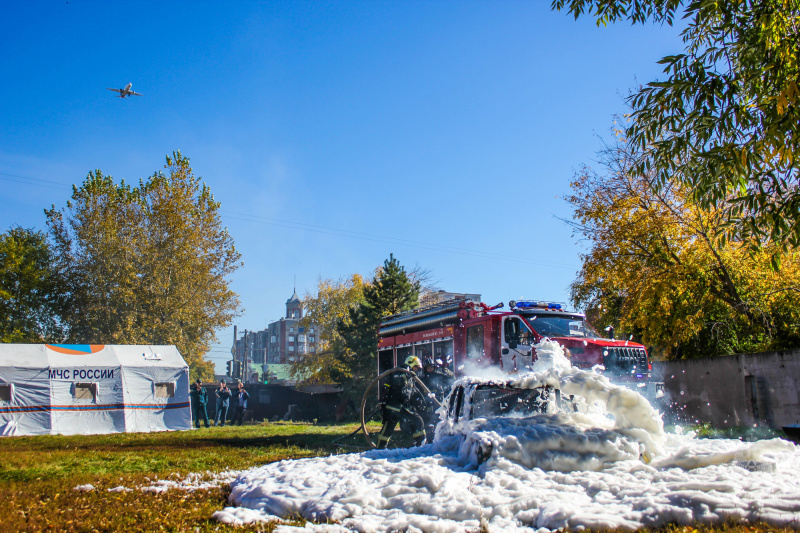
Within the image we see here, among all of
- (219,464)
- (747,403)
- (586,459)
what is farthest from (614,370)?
(219,464)

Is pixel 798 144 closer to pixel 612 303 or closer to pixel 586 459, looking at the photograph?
pixel 586 459

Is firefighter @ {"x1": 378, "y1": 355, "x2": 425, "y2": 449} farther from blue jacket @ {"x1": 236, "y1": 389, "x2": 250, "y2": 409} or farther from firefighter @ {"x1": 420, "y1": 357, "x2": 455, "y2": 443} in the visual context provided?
blue jacket @ {"x1": 236, "y1": 389, "x2": 250, "y2": 409}

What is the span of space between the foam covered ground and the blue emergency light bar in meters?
5.86

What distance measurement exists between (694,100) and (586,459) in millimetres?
4449

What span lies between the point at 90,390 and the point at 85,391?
0.52 feet

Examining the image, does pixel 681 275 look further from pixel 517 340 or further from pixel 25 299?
pixel 25 299

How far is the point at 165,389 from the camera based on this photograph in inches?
893

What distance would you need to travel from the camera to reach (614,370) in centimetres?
1287

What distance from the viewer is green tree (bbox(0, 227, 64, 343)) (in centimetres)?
3891

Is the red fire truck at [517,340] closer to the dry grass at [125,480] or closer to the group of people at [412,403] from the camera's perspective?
the group of people at [412,403]

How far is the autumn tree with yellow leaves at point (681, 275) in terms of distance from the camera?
17281 millimetres

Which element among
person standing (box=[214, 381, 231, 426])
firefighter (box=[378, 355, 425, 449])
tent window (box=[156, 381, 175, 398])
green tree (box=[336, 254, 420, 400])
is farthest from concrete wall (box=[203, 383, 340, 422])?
firefighter (box=[378, 355, 425, 449])

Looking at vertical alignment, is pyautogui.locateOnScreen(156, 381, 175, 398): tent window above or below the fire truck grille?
below

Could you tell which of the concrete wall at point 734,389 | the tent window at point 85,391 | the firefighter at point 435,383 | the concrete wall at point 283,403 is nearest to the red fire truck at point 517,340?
the firefighter at point 435,383
